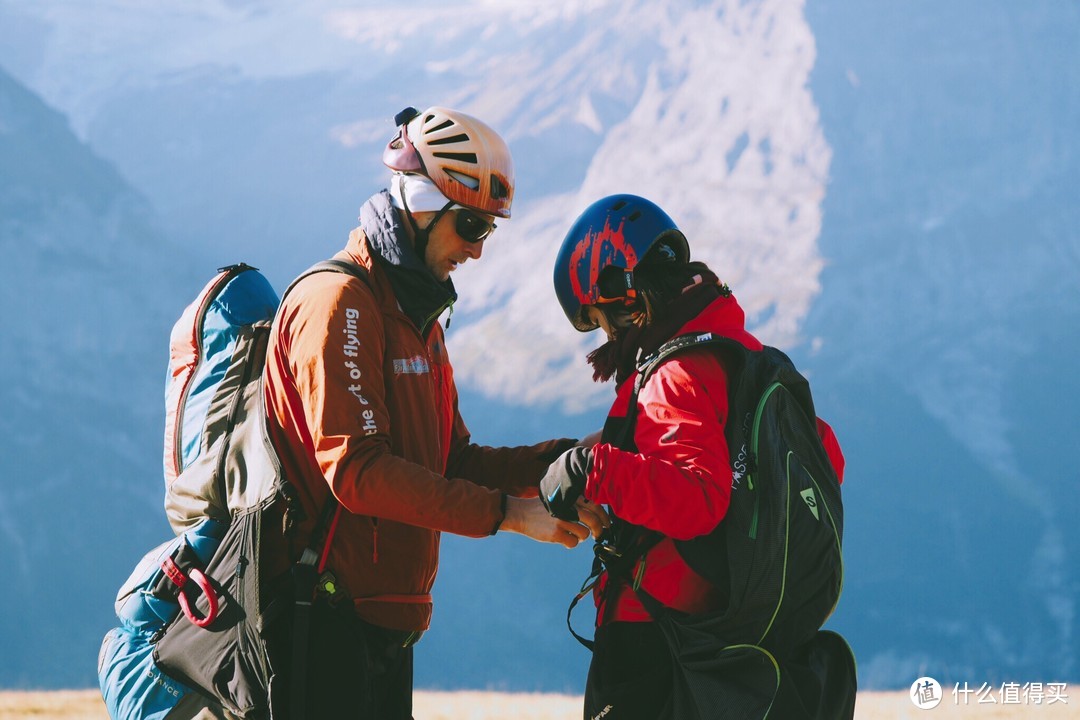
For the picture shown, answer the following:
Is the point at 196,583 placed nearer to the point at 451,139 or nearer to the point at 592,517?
the point at 592,517

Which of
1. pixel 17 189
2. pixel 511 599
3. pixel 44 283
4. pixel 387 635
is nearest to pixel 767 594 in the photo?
pixel 387 635

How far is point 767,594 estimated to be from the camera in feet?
11.2

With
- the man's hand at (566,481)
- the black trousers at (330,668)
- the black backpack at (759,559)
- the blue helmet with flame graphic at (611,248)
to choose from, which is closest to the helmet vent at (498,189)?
the blue helmet with flame graphic at (611,248)

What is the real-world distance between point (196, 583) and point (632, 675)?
1331 millimetres

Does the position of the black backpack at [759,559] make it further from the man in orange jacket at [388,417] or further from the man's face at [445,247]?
→ the man's face at [445,247]

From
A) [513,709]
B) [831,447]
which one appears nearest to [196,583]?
[831,447]

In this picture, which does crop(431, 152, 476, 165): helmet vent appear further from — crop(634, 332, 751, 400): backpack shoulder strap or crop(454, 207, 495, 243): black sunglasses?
crop(634, 332, 751, 400): backpack shoulder strap

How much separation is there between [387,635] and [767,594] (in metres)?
1.17

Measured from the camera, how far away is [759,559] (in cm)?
340

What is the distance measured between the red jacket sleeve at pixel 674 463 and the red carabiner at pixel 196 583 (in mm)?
1155

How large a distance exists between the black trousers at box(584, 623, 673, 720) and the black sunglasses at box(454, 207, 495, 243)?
1.32 metres

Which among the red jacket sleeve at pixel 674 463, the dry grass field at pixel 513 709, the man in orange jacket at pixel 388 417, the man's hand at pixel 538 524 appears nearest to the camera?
the red jacket sleeve at pixel 674 463

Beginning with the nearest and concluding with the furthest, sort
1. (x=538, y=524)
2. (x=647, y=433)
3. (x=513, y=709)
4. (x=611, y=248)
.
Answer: (x=647, y=433)
(x=538, y=524)
(x=611, y=248)
(x=513, y=709)

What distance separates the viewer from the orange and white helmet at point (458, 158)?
383 cm
